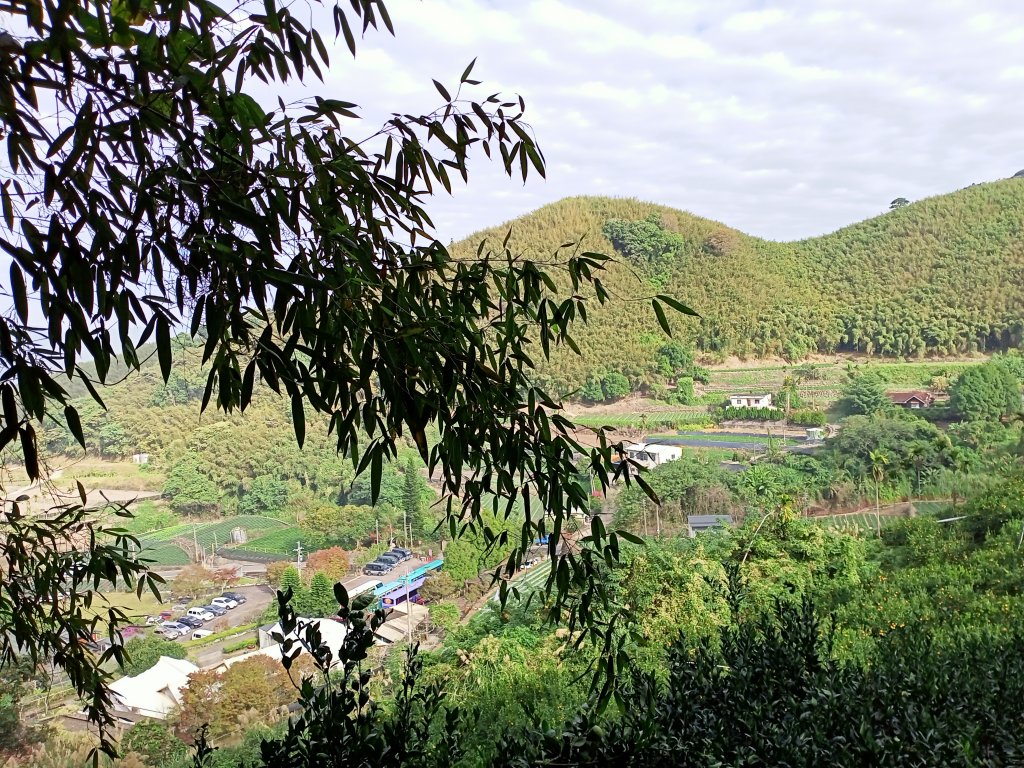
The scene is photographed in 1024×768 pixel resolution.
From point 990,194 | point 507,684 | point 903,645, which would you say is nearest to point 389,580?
point 507,684

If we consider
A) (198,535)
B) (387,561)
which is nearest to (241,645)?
(387,561)

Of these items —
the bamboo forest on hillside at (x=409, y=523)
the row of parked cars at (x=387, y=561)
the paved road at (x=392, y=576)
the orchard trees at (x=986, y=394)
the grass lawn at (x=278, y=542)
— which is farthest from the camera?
the orchard trees at (x=986, y=394)

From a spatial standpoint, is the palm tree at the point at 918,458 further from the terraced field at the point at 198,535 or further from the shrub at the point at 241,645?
the terraced field at the point at 198,535

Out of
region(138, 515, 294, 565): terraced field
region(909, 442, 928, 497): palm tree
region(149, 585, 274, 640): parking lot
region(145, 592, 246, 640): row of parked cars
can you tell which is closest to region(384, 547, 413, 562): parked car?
region(149, 585, 274, 640): parking lot

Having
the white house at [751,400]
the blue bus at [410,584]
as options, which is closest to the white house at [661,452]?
the white house at [751,400]

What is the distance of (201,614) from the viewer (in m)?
8.98

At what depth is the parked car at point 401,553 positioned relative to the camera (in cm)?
993

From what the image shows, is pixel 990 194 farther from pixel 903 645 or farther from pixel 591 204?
pixel 903 645

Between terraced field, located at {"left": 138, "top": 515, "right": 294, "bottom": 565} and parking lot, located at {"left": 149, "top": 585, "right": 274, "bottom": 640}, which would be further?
terraced field, located at {"left": 138, "top": 515, "right": 294, "bottom": 565}

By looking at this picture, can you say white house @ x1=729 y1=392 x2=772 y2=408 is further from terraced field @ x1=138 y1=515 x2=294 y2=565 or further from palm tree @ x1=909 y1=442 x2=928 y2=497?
terraced field @ x1=138 y1=515 x2=294 y2=565

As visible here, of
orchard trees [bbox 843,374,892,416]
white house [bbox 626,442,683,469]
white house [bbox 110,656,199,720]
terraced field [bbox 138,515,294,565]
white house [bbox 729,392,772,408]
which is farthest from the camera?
white house [bbox 729,392,772,408]

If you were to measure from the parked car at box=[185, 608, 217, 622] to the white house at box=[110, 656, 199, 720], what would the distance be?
2.47 m

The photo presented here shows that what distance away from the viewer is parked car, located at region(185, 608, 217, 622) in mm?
8867

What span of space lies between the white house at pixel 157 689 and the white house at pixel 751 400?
11378 millimetres
